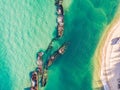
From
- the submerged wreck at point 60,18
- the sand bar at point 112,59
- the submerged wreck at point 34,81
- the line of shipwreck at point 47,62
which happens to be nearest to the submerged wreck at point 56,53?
the line of shipwreck at point 47,62

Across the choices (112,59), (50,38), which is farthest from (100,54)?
(50,38)

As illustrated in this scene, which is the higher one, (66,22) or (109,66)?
(66,22)

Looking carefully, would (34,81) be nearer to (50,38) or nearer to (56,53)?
(56,53)

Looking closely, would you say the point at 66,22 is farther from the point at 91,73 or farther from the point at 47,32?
the point at 91,73

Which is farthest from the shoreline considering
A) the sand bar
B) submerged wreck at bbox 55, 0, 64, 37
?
submerged wreck at bbox 55, 0, 64, 37

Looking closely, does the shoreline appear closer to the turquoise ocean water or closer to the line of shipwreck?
the turquoise ocean water

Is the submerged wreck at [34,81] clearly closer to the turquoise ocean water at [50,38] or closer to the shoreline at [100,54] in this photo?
the turquoise ocean water at [50,38]

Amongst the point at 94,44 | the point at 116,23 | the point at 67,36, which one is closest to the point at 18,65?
the point at 67,36

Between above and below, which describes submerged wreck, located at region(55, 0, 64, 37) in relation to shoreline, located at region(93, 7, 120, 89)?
above
